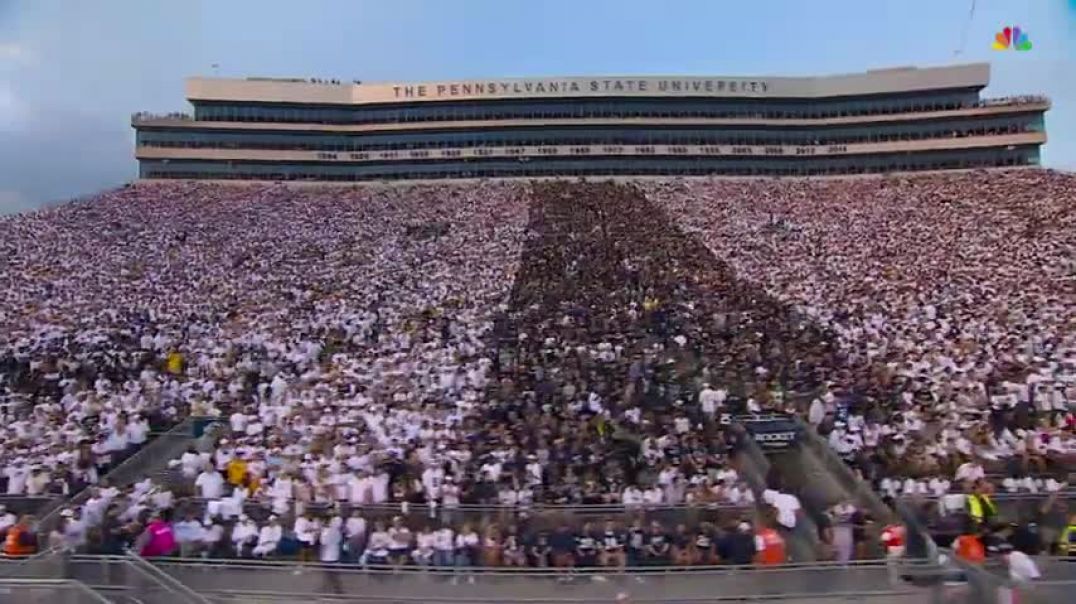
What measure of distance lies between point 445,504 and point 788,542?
11.5ft

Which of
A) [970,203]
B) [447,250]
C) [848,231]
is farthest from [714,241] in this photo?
[970,203]

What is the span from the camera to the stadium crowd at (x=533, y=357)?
436 inches

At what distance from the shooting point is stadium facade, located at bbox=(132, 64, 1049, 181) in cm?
5284

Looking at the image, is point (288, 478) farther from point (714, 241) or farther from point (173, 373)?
point (714, 241)

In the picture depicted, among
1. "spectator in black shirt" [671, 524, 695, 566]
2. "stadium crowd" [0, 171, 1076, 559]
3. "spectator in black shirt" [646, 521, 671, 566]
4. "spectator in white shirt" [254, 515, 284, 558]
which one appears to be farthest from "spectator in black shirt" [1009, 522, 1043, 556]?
"spectator in white shirt" [254, 515, 284, 558]

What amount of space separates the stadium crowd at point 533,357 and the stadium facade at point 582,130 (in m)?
16.5

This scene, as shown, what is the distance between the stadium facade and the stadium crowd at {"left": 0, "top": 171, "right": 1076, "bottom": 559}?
16.5 meters

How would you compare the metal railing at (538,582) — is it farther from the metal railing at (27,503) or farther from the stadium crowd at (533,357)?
the metal railing at (27,503)

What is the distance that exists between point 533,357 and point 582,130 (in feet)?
127

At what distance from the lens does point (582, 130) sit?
53906 millimetres

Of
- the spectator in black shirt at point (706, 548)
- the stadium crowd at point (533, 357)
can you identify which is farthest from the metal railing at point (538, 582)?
the stadium crowd at point (533, 357)

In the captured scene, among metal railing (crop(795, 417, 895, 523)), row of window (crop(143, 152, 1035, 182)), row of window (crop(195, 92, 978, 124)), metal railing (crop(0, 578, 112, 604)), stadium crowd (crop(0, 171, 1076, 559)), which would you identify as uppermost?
row of window (crop(195, 92, 978, 124))

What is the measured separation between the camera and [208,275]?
2914 cm

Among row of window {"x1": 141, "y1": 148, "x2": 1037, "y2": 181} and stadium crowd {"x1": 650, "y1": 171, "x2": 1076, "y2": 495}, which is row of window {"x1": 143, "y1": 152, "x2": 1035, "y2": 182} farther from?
stadium crowd {"x1": 650, "y1": 171, "x2": 1076, "y2": 495}
